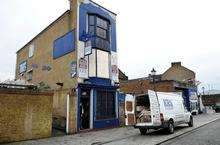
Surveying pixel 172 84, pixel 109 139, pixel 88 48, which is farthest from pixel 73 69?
pixel 172 84

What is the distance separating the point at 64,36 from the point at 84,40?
7.69ft

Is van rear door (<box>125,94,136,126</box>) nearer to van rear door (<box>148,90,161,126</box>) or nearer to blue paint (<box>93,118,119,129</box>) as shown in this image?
blue paint (<box>93,118,119,129</box>)

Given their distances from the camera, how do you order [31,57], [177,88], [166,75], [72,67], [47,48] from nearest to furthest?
[72,67]
[47,48]
[31,57]
[177,88]
[166,75]

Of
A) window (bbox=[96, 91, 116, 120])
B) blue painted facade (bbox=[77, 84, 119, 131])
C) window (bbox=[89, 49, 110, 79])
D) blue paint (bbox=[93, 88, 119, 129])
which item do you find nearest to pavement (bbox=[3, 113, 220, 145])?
blue painted facade (bbox=[77, 84, 119, 131])

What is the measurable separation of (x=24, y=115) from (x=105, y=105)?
7.76 metres

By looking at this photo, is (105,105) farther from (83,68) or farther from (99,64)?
(83,68)

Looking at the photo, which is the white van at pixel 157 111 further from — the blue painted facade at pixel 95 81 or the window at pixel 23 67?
the window at pixel 23 67

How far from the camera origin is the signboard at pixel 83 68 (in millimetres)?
20234

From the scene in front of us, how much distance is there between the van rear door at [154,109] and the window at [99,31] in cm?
728

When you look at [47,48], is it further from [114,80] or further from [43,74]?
[114,80]

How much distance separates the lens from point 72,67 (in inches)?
817

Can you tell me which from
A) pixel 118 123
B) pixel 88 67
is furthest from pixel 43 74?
pixel 118 123

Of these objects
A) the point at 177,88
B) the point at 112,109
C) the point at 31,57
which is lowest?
the point at 112,109

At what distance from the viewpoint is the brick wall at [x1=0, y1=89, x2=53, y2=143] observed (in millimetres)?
A: 14883
